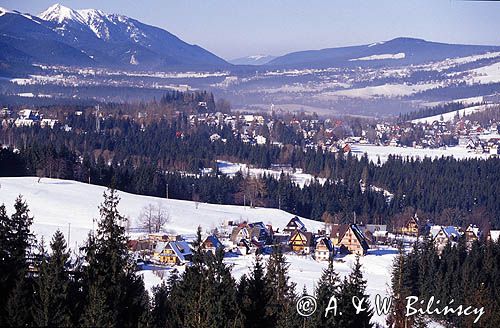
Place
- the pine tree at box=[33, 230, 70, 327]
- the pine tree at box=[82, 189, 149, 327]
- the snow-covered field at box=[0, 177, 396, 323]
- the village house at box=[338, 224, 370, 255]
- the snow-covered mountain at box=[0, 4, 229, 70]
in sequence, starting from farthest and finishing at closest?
the snow-covered mountain at box=[0, 4, 229, 70], the village house at box=[338, 224, 370, 255], the snow-covered field at box=[0, 177, 396, 323], the pine tree at box=[82, 189, 149, 327], the pine tree at box=[33, 230, 70, 327]

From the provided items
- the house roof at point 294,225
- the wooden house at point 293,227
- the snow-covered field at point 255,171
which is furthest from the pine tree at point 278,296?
the snow-covered field at point 255,171

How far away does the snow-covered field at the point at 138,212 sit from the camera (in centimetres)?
1330

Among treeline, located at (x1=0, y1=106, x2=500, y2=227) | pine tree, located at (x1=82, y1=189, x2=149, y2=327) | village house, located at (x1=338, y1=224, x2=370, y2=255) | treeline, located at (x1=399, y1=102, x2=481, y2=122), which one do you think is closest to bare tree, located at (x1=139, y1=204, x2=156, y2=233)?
treeline, located at (x1=0, y1=106, x2=500, y2=227)

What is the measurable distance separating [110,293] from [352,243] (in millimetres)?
10893

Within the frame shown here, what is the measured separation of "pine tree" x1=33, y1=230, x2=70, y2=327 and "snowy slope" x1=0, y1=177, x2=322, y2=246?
31.8 feet

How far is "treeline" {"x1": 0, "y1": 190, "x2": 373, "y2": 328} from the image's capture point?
4.80 m

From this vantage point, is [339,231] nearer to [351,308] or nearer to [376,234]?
[376,234]

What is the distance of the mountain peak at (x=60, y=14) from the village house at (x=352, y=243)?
12797 centimetres

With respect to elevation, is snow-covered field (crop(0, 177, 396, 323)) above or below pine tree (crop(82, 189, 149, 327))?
below

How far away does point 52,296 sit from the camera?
15.7 feet

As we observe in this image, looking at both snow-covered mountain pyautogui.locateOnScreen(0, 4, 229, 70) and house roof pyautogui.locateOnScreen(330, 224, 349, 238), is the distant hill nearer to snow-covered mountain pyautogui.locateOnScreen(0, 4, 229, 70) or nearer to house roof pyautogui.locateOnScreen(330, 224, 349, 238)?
snow-covered mountain pyautogui.locateOnScreen(0, 4, 229, 70)

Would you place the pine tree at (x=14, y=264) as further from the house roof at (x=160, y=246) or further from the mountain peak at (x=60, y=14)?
the mountain peak at (x=60, y=14)

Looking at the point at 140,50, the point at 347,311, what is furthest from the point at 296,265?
the point at 140,50

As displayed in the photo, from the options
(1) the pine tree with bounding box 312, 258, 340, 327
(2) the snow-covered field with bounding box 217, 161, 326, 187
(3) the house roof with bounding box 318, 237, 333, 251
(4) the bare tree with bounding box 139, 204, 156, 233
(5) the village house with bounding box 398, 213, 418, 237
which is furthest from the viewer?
(2) the snow-covered field with bounding box 217, 161, 326, 187
